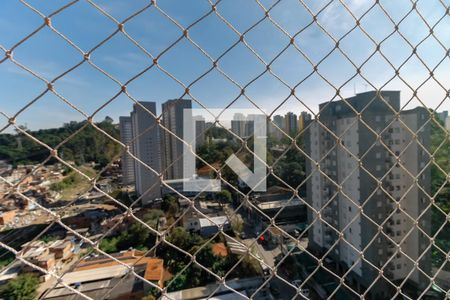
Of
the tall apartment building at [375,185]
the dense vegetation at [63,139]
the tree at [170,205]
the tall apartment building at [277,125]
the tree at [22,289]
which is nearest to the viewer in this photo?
the dense vegetation at [63,139]

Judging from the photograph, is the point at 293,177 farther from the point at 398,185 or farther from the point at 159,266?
the point at 159,266

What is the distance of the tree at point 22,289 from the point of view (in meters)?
3.49

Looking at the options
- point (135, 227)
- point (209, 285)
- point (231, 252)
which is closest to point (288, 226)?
point (231, 252)

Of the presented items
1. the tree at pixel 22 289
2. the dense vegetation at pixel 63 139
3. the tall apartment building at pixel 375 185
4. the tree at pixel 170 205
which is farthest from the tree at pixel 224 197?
the dense vegetation at pixel 63 139

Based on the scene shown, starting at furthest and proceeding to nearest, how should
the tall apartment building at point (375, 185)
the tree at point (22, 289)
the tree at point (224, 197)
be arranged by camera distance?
the tree at point (224, 197)
the tree at point (22, 289)
the tall apartment building at point (375, 185)

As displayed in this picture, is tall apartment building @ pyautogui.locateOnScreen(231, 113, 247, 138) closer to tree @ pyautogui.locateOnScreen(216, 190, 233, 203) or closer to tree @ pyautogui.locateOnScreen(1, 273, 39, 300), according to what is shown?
tree @ pyautogui.locateOnScreen(1, 273, 39, 300)

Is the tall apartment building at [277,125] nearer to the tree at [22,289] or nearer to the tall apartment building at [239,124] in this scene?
the tall apartment building at [239,124]

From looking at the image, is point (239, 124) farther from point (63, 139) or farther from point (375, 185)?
point (375, 185)

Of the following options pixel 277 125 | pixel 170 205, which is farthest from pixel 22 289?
pixel 277 125

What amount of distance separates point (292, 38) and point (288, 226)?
7.29 m

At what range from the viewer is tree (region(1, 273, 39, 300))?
3.49 m

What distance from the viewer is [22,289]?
3.54m

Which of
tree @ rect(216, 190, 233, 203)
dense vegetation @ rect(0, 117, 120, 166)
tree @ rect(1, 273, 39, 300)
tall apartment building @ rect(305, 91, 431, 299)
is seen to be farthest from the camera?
tree @ rect(216, 190, 233, 203)

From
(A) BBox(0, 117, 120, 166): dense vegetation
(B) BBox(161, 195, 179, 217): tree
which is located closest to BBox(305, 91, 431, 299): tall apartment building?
(A) BBox(0, 117, 120, 166): dense vegetation
